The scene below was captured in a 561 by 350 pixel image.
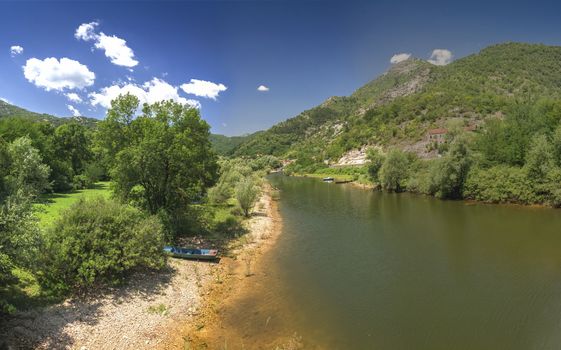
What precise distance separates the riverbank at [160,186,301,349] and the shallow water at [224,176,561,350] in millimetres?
233

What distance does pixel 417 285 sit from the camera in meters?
22.0

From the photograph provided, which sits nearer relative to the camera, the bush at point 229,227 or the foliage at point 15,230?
the foliage at point 15,230

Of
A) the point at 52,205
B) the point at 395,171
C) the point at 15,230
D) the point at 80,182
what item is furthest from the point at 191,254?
the point at 395,171

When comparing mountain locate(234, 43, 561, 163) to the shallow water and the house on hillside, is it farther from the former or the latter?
the shallow water

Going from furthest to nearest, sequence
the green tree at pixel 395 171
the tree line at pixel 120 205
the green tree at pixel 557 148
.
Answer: the green tree at pixel 395 171 → the green tree at pixel 557 148 → the tree line at pixel 120 205

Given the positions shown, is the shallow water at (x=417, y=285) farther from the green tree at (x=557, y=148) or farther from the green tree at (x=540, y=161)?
the green tree at (x=557, y=148)

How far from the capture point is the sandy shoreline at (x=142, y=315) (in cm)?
1341

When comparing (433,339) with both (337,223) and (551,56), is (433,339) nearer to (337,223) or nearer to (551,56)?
(337,223)

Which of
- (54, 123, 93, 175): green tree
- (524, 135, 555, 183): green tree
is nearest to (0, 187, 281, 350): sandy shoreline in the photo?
(524, 135, 555, 183): green tree

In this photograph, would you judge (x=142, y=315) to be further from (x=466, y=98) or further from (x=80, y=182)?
(x=466, y=98)

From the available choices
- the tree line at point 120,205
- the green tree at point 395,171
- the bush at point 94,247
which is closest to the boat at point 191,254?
the tree line at point 120,205

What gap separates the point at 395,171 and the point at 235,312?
62453 millimetres

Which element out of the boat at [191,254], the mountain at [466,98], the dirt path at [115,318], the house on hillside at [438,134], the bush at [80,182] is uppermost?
the mountain at [466,98]

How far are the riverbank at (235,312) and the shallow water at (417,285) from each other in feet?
0.77
